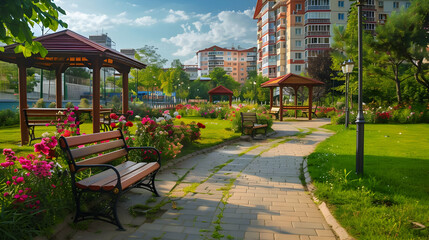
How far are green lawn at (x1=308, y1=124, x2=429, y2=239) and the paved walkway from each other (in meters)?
0.34

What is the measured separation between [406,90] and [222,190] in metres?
22.3

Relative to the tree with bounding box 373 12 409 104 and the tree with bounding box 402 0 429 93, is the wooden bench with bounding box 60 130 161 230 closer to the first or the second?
the tree with bounding box 373 12 409 104

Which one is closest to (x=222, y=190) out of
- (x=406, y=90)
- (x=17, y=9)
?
(x=17, y=9)

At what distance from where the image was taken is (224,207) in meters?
4.44

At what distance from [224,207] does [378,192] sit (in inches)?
91.3

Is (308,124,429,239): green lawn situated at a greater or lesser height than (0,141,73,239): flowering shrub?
lesser

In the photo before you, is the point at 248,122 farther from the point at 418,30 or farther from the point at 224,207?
the point at 418,30

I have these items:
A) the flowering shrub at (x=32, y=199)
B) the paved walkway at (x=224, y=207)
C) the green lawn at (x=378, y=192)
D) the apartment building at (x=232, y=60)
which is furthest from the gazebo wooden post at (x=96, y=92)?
the apartment building at (x=232, y=60)

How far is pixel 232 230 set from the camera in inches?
144

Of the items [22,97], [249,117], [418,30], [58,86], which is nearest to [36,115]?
[22,97]

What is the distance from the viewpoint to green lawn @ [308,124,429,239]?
11.6 feet

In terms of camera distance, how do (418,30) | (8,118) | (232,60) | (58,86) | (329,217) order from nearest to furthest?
1. (329,217)
2. (58,86)
3. (8,118)
4. (418,30)
5. (232,60)


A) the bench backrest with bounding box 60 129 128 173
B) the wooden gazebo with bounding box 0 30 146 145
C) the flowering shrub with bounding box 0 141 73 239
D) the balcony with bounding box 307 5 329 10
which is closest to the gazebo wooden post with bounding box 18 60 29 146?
the wooden gazebo with bounding box 0 30 146 145

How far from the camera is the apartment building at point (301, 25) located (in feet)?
187
